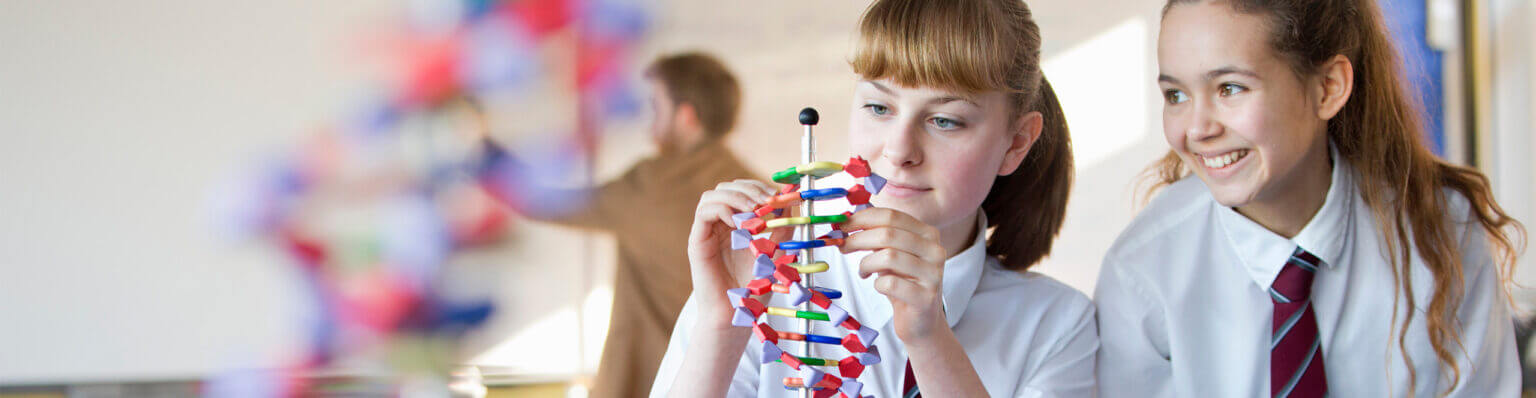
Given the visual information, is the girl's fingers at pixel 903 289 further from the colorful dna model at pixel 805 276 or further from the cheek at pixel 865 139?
the cheek at pixel 865 139

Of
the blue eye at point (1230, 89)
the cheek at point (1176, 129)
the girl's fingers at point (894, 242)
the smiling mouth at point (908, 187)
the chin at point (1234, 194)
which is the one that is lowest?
the girl's fingers at point (894, 242)

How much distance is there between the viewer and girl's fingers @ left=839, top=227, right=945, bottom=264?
2.53 ft

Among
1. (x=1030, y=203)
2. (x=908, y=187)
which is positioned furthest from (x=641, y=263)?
(x=908, y=187)

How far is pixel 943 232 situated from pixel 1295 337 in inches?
15.6

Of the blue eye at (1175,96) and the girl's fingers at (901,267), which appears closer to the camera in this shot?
the girl's fingers at (901,267)

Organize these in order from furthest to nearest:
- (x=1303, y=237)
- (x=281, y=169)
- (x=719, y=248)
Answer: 1. (x=281, y=169)
2. (x=1303, y=237)
3. (x=719, y=248)

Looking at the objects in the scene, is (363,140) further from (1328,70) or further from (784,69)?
(1328,70)

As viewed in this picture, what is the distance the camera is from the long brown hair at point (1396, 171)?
1092mm

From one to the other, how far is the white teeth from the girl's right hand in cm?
45

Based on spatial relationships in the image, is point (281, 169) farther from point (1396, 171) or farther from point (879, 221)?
point (1396, 171)

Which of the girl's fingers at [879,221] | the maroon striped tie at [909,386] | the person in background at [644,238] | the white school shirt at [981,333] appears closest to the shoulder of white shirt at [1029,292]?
the white school shirt at [981,333]

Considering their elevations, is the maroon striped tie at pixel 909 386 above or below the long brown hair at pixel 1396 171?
below

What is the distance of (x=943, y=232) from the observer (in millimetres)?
1039

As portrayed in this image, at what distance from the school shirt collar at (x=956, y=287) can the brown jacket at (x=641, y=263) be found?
2.78 feet
